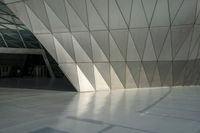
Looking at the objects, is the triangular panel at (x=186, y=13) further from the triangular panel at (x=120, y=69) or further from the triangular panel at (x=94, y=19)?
the triangular panel at (x=94, y=19)

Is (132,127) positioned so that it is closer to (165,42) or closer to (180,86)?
(165,42)

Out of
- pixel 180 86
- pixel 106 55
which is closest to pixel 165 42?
pixel 106 55

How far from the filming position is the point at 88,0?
1702 centimetres

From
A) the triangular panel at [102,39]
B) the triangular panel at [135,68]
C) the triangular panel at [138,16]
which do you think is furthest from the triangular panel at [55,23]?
the triangular panel at [135,68]

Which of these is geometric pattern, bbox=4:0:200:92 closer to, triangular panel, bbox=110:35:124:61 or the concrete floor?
triangular panel, bbox=110:35:124:61

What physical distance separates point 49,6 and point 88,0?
3009 millimetres

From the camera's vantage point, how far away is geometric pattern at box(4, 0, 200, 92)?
57.4 feet

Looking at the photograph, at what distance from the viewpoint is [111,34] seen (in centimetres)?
1834

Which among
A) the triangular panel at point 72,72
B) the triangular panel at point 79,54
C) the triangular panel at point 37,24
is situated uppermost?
the triangular panel at point 37,24

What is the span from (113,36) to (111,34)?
0.23m

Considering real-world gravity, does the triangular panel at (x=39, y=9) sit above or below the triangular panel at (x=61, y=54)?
above

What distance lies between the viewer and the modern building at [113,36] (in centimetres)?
1750

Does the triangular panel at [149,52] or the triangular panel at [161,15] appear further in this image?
the triangular panel at [149,52]

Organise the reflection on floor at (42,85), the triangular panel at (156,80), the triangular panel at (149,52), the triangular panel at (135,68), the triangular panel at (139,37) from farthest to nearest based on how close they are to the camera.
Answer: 1. the reflection on floor at (42,85)
2. the triangular panel at (156,80)
3. the triangular panel at (135,68)
4. the triangular panel at (149,52)
5. the triangular panel at (139,37)
